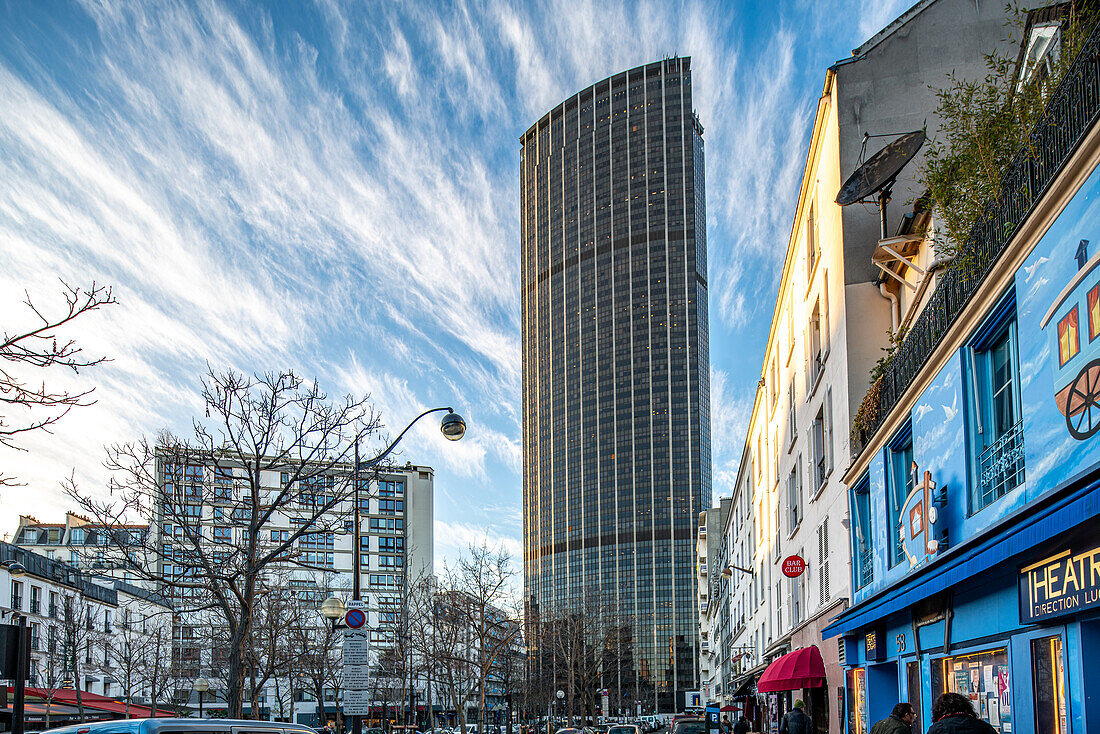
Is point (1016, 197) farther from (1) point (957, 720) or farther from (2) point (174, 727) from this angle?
(2) point (174, 727)

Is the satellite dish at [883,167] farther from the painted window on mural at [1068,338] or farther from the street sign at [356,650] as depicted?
the street sign at [356,650]

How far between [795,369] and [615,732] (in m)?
15.2

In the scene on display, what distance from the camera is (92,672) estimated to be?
183ft

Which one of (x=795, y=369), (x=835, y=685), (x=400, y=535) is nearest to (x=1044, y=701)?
(x=835, y=685)

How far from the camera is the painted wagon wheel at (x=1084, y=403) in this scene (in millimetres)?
7887

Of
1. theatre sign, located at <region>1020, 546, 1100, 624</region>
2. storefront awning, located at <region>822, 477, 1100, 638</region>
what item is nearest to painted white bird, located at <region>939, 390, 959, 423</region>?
storefront awning, located at <region>822, 477, 1100, 638</region>

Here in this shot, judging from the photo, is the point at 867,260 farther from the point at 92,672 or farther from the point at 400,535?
the point at 400,535

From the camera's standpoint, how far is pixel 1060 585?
8.47 m

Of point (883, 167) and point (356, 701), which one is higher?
point (883, 167)

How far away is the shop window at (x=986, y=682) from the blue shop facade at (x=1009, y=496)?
38 mm

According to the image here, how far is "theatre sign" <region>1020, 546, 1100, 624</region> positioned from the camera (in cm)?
771

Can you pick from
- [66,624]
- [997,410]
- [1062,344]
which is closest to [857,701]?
[997,410]

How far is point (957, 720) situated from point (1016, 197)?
5.73 metres

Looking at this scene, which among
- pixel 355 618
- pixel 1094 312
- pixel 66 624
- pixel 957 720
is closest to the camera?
pixel 957 720
